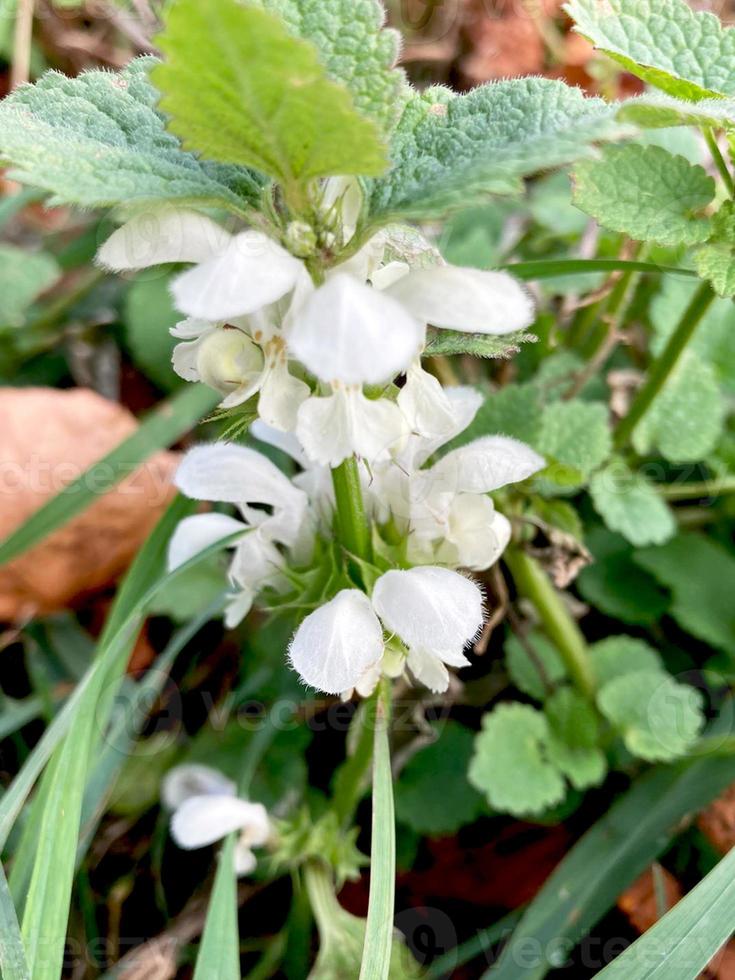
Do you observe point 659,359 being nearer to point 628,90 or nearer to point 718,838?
point 718,838

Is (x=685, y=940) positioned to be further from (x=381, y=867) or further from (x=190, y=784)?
(x=190, y=784)

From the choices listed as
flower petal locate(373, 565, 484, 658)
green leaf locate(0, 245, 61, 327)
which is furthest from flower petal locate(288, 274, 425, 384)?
green leaf locate(0, 245, 61, 327)

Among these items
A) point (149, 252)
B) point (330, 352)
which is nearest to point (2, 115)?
point (149, 252)

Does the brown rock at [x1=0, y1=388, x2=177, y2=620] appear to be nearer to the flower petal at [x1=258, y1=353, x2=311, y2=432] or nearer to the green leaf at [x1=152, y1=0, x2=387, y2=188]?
the flower petal at [x1=258, y1=353, x2=311, y2=432]

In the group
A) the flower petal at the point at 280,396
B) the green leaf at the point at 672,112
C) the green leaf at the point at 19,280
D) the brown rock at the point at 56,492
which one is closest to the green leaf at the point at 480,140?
the green leaf at the point at 672,112

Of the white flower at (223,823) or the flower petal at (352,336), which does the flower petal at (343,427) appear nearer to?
the flower petal at (352,336)

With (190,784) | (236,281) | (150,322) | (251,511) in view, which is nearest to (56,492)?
(150,322)

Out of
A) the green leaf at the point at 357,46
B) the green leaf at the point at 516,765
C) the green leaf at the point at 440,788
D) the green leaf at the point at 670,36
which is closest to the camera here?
the green leaf at the point at 357,46
